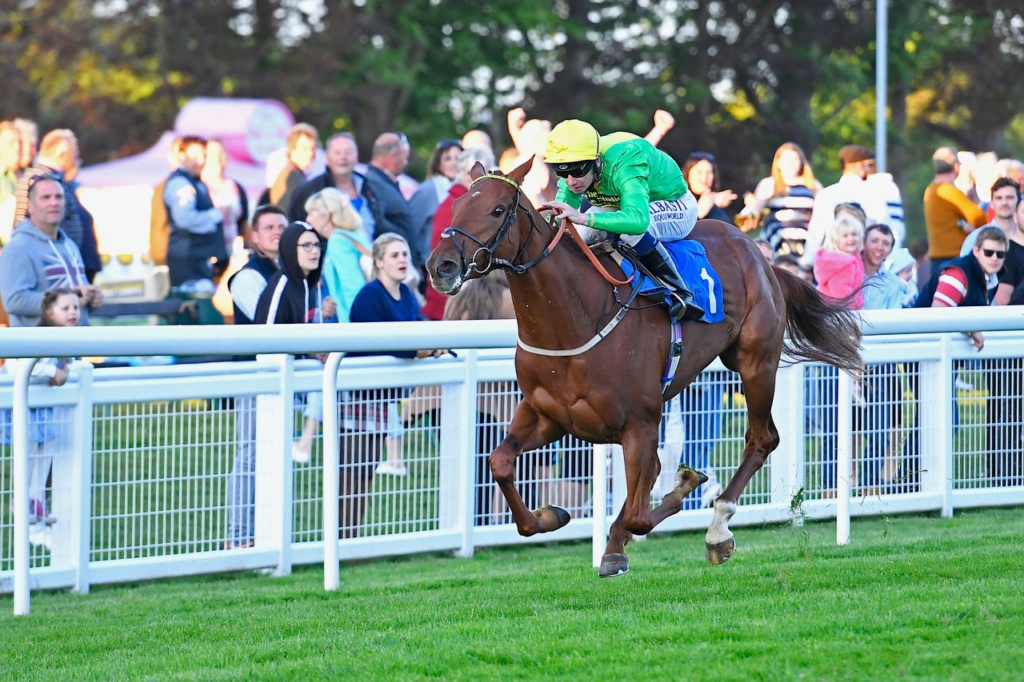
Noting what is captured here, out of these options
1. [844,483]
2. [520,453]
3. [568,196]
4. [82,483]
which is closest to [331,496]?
[520,453]

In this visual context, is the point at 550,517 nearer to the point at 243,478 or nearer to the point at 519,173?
the point at 519,173

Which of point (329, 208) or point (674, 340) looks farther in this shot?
point (329, 208)

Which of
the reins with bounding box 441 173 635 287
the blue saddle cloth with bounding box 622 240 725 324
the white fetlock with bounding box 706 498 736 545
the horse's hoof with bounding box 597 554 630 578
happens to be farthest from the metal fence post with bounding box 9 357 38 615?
the white fetlock with bounding box 706 498 736 545

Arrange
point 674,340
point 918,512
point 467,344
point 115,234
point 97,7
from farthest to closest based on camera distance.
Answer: point 97,7
point 115,234
point 918,512
point 467,344
point 674,340

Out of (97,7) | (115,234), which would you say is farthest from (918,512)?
(97,7)

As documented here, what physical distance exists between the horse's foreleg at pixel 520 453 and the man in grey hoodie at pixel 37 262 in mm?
3347

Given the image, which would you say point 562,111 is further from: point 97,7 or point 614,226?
point 614,226

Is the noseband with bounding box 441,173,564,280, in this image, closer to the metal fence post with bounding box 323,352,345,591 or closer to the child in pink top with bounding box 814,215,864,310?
the metal fence post with bounding box 323,352,345,591

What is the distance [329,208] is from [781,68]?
1872 cm

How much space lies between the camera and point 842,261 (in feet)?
28.0

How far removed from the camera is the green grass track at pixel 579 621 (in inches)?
167

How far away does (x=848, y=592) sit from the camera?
514cm

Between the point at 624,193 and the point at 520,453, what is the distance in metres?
1.03

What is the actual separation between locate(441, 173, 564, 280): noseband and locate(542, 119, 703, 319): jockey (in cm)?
13
